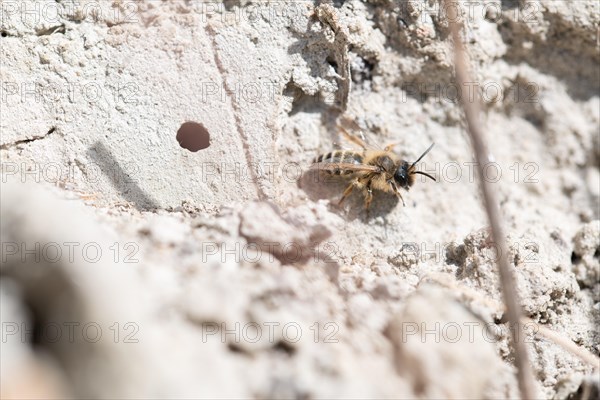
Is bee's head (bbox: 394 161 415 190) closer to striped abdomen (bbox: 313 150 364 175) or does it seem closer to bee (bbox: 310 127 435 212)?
bee (bbox: 310 127 435 212)

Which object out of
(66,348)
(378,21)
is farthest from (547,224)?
(66,348)

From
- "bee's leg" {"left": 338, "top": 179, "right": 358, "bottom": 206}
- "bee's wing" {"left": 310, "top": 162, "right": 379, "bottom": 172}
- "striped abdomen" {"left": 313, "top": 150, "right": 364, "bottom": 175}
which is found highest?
"striped abdomen" {"left": 313, "top": 150, "right": 364, "bottom": 175}

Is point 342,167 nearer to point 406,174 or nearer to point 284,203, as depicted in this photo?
point 406,174

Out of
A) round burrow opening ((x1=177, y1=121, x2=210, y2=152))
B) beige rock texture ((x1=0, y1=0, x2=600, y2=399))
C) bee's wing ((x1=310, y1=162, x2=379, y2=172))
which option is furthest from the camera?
bee's wing ((x1=310, y1=162, x2=379, y2=172))

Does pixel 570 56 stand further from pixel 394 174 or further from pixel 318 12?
pixel 318 12

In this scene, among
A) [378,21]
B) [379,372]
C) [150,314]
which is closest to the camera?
[150,314]

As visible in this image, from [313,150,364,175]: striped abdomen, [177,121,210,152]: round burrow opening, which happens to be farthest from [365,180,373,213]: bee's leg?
[177,121,210,152]: round burrow opening

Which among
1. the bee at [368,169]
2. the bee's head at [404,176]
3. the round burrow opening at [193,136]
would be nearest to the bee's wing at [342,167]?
the bee at [368,169]

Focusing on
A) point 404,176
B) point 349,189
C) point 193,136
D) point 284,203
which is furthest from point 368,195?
point 193,136
